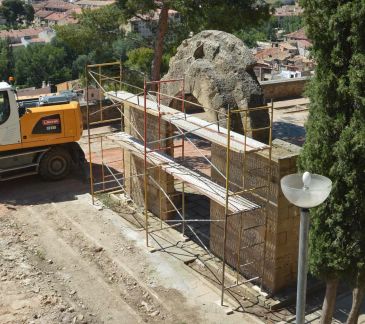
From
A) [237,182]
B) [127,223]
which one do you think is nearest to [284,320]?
[237,182]

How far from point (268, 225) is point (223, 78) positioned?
11.0 feet

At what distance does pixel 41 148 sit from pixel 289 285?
759cm

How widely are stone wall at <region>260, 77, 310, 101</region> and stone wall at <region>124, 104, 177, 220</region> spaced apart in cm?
1078

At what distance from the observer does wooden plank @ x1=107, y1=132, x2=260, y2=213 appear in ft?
32.5

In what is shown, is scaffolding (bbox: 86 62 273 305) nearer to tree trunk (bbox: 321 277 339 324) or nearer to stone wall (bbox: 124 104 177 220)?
stone wall (bbox: 124 104 177 220)

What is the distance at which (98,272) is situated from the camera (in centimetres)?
1108

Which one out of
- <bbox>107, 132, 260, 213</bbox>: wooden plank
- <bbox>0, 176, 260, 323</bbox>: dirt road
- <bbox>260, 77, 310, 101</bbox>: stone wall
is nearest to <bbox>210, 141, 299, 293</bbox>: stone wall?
<bbox>107, 132, 260, 213</bbox>: wooden plank

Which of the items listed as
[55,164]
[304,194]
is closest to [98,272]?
[55,164]

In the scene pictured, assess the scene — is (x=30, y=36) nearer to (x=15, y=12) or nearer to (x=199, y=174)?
(x=15, y=12)

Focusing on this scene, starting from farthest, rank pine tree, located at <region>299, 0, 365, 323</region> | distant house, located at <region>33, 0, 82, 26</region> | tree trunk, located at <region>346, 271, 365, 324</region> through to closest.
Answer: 1. distant house, located at <region>33, 0, 82, 26</region>
2. tree trunk, located at <region>346, 271, 365, 324</region>
3. pine tree, located at <region>299, 0, 365, 323</region>

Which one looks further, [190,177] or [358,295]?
[190,177]

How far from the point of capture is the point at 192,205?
13.9 meters

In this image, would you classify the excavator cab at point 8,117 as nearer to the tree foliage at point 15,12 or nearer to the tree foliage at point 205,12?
the tree foliage at point 205,12

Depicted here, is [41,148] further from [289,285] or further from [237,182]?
[289,285]
